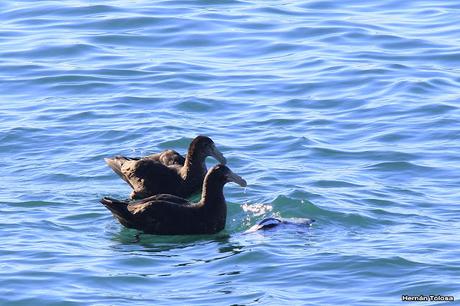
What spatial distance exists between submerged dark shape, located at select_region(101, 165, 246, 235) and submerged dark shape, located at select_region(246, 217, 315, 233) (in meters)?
0.45

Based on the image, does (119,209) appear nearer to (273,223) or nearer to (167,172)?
(273,223)

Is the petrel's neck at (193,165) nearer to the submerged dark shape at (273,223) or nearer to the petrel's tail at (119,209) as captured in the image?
the petrel's tail at (119,209)

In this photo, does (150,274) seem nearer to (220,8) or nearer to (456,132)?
(456,132)

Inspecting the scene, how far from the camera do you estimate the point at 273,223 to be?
14.9 meters

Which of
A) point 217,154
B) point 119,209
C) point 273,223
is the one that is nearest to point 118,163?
point 217,154

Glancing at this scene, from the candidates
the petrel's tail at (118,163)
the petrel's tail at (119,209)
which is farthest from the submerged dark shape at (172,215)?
the petrel's tail at (118,163)

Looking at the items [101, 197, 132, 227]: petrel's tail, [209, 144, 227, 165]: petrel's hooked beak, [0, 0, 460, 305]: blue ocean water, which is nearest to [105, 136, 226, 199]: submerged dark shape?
[209, 144, 227, 165]: petrel's hooked beak

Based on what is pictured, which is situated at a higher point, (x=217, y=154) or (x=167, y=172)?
(x=217, y=154)

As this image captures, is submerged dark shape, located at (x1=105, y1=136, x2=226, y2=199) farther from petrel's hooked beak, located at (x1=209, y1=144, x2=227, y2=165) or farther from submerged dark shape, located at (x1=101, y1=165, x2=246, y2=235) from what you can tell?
submerged dark shape, located at (x1=101, y1=165, x2=246, y2=235)

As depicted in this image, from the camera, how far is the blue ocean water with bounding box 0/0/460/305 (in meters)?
13.4

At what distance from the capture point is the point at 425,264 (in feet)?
Result: 44.6

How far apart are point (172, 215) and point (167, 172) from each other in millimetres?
1947

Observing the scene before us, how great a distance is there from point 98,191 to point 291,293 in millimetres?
4453

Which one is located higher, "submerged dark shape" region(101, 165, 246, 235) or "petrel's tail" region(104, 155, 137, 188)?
"petrel's tail" region(104, 155, 137, 188)
